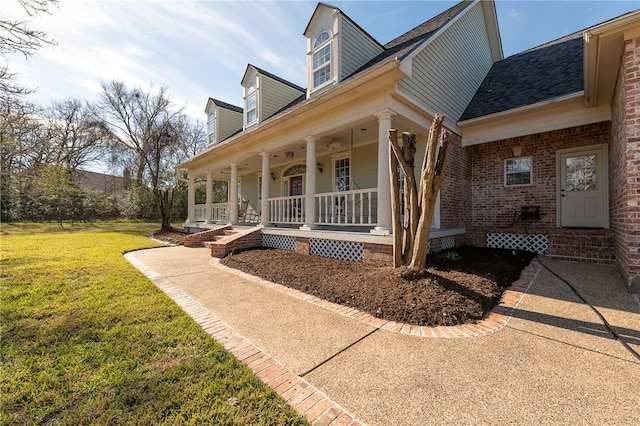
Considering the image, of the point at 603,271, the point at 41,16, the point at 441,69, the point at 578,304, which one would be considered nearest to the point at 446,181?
the point at 441,69

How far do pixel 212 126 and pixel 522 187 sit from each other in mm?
13793

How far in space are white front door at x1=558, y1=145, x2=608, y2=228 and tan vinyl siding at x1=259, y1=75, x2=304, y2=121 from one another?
9467 mm

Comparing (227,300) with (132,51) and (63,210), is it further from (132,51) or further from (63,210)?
(63,210)

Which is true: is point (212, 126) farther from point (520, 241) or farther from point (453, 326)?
point (453, 326)

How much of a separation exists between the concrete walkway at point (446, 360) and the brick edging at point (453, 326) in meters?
0.02

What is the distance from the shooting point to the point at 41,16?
557 centimetres

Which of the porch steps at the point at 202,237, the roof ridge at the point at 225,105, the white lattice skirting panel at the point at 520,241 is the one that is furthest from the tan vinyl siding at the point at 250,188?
the white lattice skirting panel at the point at 520,241

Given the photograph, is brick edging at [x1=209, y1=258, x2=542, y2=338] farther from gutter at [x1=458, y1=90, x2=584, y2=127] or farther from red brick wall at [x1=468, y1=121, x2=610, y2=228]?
gutter at [x1=458, y1=90, x2=584, y2=127]

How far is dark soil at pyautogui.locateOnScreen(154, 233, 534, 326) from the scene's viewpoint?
10.8ft

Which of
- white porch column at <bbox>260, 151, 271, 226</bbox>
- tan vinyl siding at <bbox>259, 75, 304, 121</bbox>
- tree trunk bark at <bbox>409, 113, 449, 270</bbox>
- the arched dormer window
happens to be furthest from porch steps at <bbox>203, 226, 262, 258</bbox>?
tree trunk bark at <bbox>409, 113, 449, 270</bbox>

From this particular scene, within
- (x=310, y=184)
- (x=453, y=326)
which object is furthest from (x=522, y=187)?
(x=453, y=326)

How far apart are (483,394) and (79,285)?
5856 millimetres

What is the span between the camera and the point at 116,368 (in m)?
2.20

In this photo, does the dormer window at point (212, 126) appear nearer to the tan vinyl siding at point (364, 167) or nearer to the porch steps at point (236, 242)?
the porch steps at point (236, 242)
